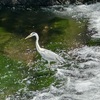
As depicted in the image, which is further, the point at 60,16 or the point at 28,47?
the point at 60,16

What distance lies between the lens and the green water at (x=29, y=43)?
13461 millimetres

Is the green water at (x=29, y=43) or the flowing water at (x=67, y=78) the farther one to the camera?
the green water at (x=29, y=43)

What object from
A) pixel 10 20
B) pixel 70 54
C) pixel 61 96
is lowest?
pixel 61 96

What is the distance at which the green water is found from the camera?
1346 cm

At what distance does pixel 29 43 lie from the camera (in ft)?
58.5

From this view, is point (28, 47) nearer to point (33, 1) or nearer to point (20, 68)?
point (20, 68)

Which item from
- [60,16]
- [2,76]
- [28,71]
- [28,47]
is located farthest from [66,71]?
[60,16]

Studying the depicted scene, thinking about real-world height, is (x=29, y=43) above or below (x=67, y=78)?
above

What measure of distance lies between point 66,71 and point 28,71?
1.64 metres

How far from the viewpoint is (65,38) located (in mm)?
17859

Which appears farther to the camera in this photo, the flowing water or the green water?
the green water

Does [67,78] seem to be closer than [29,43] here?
Yes

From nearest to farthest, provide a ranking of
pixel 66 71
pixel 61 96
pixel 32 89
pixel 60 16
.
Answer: pixel 61 96 → pixel 32 89 → pixel 66 71 → pixel 60 16

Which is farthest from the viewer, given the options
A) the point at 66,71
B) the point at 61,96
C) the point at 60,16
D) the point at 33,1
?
the point at 33,1
